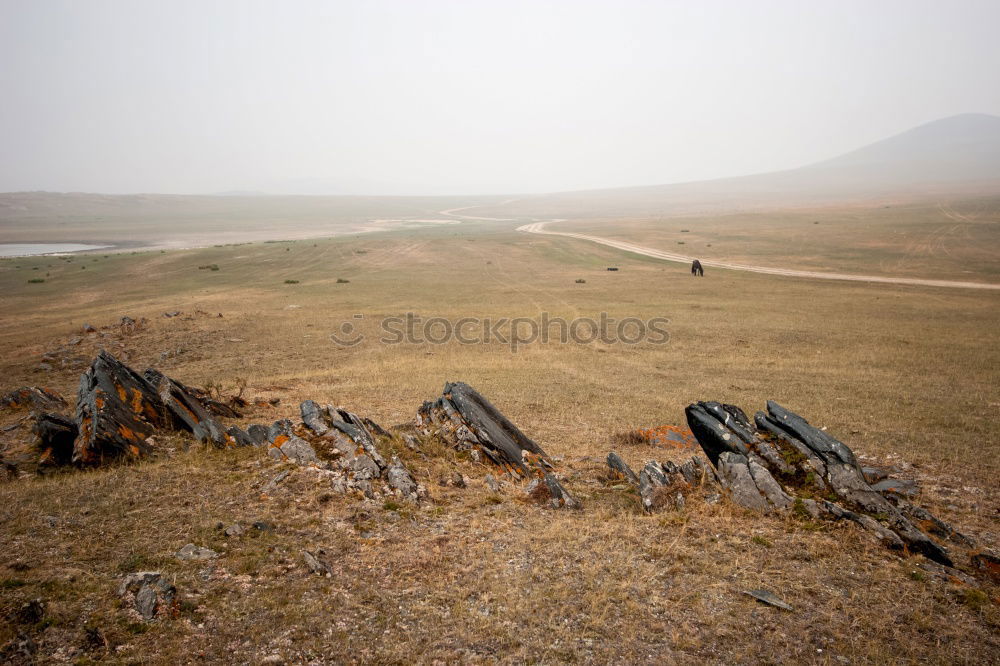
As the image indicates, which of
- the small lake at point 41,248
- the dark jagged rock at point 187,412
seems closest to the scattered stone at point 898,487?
the dark jagged rock at point 187,412

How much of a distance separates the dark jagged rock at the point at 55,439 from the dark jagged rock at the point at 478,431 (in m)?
7.99

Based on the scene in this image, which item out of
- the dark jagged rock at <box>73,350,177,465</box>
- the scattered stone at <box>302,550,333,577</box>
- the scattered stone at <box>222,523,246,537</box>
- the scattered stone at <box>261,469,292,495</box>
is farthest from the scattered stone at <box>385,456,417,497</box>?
the dark jagged rock at <box>73,350,177,465</box>

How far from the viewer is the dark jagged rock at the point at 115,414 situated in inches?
409

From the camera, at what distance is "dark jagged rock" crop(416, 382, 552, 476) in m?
12.6

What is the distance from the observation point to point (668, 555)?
8.45 m

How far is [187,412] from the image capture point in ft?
42.7

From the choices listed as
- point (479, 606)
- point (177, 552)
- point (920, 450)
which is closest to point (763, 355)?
point (920, 450)

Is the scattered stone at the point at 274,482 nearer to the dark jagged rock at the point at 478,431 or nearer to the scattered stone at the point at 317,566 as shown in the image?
the scattered stone at the point at 317,566

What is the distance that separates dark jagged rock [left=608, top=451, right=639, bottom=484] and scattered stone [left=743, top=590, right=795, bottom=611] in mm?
4378

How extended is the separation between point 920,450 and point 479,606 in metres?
14.8

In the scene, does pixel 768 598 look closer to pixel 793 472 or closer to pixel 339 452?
pixel 793 472

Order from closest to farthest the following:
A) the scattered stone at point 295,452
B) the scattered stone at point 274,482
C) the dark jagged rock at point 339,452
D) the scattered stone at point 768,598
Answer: the scattered stone at point 768,598 < the scattered stone at point 274,482 < the dark jagged rock at point 339,452 < the scattered stone at point 295,452

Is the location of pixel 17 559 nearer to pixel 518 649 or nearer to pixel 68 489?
pixel 68 489

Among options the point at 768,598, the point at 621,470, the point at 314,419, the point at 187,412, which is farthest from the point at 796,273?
the point at 187,412
